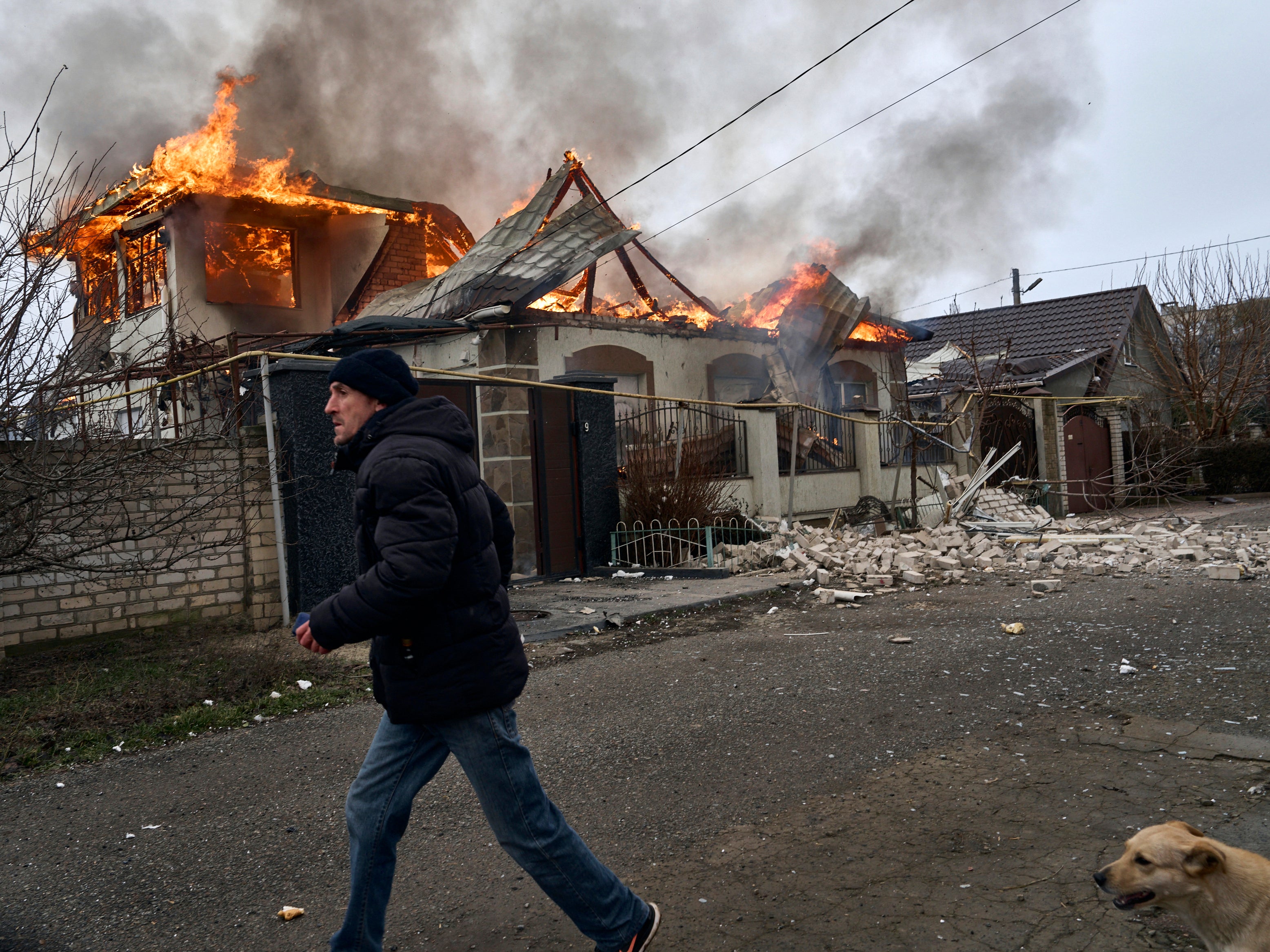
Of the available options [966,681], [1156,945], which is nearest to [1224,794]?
[1156,945]

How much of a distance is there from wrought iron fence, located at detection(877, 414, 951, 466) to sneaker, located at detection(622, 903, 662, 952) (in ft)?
42.0

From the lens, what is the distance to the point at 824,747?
4492 mm

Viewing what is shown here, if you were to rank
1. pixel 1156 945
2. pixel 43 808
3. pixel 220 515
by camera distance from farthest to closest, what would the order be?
1. pixel 220 515
2. pixel 43 808
3. pixel 1156 945

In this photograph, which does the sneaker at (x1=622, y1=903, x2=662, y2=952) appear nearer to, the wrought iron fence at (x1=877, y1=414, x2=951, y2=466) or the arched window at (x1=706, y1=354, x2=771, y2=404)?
the arched window at (x1=706, y1=354, x2=771, y2=404)

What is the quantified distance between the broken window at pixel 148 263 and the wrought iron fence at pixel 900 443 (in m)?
12.0

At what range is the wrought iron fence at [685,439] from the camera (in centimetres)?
1172

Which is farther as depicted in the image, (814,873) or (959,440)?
(959,440)

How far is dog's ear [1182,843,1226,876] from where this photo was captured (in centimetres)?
236

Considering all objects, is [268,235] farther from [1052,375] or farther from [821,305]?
[1052,375]

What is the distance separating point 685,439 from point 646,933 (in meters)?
9.78

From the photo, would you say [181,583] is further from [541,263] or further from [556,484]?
[541,263]

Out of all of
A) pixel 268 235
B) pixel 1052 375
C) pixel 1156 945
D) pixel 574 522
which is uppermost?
pixel 268 235

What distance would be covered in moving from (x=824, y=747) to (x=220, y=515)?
5.50 m

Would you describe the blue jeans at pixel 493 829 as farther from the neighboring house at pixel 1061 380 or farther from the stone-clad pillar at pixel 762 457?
the neighboring house at pixel 1061 380
